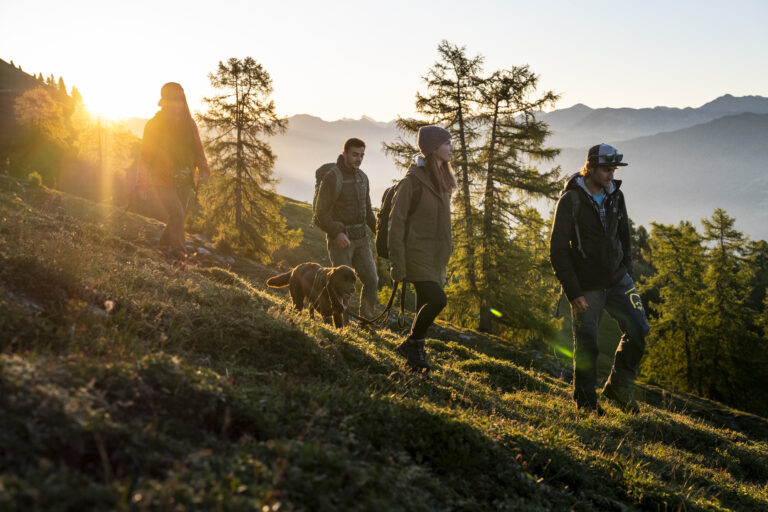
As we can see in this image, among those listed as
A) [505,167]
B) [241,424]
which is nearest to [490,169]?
[505,167]

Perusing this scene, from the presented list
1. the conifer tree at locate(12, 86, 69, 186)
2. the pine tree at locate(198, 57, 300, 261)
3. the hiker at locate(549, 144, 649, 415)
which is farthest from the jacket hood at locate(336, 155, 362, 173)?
the conifer tree at locate(12, 86, 69, 186)

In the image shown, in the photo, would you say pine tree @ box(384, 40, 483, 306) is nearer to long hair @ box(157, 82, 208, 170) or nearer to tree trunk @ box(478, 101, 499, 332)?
tree trunk @ box(478, 101, 499, 332)

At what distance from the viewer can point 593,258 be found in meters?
6.02

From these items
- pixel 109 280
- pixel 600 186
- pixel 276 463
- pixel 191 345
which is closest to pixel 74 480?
pixel 276 463

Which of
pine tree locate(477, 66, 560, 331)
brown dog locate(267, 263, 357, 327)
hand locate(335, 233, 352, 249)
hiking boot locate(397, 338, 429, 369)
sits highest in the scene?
pine tree locate(477, 66, 560, 331)

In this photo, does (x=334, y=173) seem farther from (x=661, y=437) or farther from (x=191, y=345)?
(x=661, y=437)

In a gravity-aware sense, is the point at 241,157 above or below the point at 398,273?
above

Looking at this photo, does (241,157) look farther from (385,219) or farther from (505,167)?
(385,219)

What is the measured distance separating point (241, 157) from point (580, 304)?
68.5ft

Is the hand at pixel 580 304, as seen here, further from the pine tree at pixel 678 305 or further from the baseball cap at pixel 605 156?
the pine tree at pixel 678 305

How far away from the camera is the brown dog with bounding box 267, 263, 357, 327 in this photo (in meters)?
7.02

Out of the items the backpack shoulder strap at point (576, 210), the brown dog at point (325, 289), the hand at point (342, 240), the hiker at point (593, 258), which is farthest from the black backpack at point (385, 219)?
the backpack shoulder strap at point (576, 210)

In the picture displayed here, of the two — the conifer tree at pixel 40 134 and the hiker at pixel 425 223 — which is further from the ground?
the conifer tree at pixel 40 134

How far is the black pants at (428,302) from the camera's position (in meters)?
5.50
